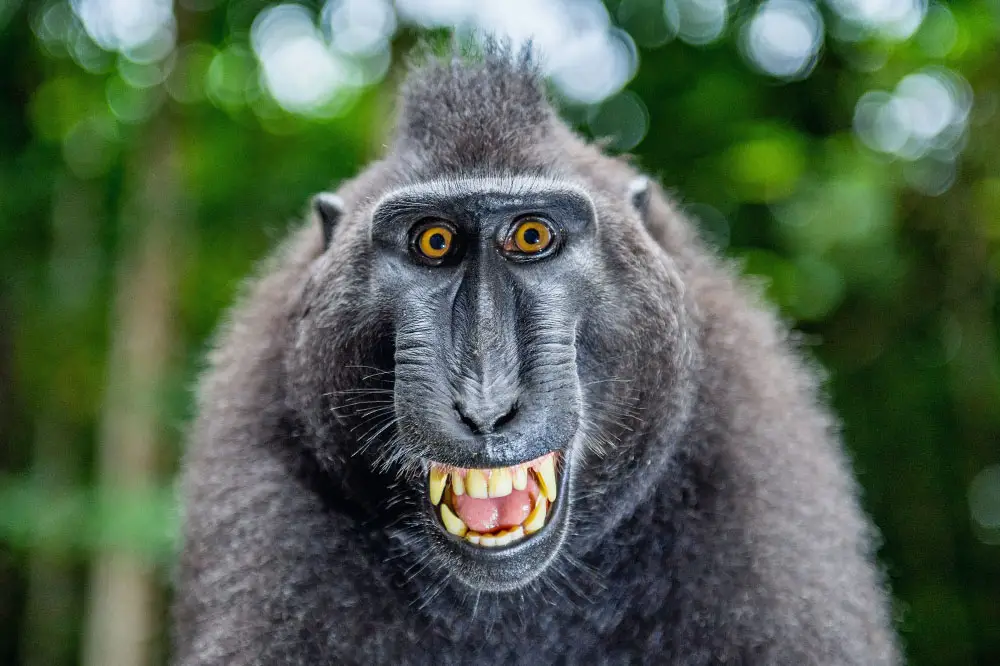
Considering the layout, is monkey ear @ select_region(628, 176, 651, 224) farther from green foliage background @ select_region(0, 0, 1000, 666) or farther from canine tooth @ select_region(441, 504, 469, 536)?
green foliage background @ select_region(0, 0, 1000, 666)

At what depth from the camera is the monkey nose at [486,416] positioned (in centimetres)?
252

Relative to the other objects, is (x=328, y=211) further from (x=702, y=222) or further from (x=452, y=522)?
(x=702, y=222)

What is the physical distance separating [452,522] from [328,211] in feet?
4.21

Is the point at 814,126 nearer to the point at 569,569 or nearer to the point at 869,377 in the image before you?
the point at 869,377

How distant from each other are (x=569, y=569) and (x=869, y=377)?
23.1 feet

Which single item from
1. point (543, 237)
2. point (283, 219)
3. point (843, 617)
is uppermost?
point (283, 219)

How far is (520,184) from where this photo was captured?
296 centimetres

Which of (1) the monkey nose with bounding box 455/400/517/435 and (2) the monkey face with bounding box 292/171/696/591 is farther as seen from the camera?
(2) the monkey face with bounding box 292/171/696/591

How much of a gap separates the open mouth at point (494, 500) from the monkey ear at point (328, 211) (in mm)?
1086

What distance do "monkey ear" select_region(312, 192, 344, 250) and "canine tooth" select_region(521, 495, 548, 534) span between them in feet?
4.23

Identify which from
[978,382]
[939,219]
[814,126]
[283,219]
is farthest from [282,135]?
[978,382]

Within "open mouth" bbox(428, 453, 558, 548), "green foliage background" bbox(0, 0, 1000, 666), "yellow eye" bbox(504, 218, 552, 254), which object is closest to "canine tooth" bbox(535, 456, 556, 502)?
"open mouth" bbox(428, 453, 558, 548)

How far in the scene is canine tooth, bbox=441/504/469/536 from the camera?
2.81 m

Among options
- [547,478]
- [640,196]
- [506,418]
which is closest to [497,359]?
[506,418]
